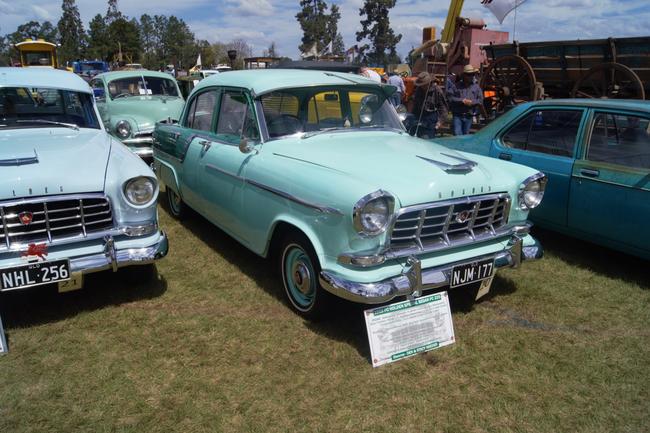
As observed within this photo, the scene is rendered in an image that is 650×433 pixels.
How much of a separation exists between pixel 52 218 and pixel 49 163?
1.37 ft

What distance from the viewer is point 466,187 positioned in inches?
133

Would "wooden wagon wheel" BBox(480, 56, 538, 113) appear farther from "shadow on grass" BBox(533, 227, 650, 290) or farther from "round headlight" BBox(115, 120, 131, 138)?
"round headlight" BBox(115, 120, 131, 138)

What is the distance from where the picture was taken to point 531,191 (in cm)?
381

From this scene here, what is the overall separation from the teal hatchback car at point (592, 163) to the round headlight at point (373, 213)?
2338 millimetres

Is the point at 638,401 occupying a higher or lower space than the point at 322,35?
lower

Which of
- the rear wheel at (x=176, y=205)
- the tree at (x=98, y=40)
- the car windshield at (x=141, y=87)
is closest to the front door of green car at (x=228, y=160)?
the rear wheel at (x=176, y=205)

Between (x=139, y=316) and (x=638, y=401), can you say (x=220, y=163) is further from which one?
(x=638, y=401)

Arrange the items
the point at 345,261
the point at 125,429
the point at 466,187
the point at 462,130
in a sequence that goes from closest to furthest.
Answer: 1. the point at 125,429
2. the point at 345,261
3. the point at 466,187
4. the point at 462,130

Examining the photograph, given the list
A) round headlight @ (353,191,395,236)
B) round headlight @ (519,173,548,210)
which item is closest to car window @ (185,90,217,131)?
round headlight @ (353,191,395,236)

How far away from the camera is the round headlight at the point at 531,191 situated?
374 cm

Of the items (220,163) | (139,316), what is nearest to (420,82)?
(220,163)

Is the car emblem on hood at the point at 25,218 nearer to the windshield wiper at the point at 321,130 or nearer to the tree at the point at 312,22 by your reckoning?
the windshield wiper at the point at 321,130

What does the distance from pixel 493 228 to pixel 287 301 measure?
1.59 metres

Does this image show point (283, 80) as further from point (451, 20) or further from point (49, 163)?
point (451, 20)
